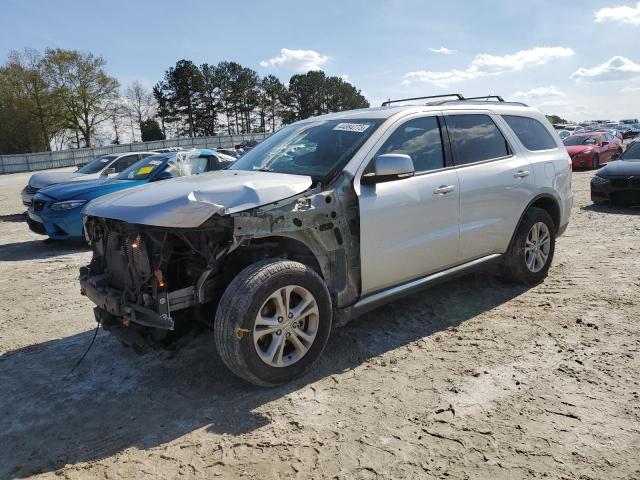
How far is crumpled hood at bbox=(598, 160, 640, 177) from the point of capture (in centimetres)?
1027

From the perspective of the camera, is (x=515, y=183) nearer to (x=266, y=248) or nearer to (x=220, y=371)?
(x=266, y=248)

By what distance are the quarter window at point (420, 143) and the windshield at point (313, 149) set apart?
19cm

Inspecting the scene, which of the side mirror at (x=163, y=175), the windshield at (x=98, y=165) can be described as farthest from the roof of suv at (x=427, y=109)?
the windshield at (x=98, y=165)

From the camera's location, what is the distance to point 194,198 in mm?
3188

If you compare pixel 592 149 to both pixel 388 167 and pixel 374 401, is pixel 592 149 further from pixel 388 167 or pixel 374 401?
pixel 374 401

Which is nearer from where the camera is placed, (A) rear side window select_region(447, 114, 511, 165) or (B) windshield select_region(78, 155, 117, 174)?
(A) rear side window select_region(447, 114, 511, 165)

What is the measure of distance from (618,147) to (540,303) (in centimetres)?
1990

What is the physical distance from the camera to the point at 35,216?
27.6 feet

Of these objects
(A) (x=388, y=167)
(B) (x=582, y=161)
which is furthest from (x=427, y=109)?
(B) (x=582, y=161)

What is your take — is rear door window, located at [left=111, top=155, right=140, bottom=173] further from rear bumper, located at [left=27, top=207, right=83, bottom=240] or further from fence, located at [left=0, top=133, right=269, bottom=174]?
fence, located at [left=0, top=133, right=269, bottom=174]

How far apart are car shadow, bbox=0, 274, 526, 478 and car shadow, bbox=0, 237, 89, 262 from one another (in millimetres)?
4321

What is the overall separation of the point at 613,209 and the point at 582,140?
11442 mm

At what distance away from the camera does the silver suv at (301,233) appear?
3.24 metres

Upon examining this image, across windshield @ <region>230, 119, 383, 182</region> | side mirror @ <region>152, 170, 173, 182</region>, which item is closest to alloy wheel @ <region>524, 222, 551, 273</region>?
windshield @ <region>230, 119, 383, 182</region>
